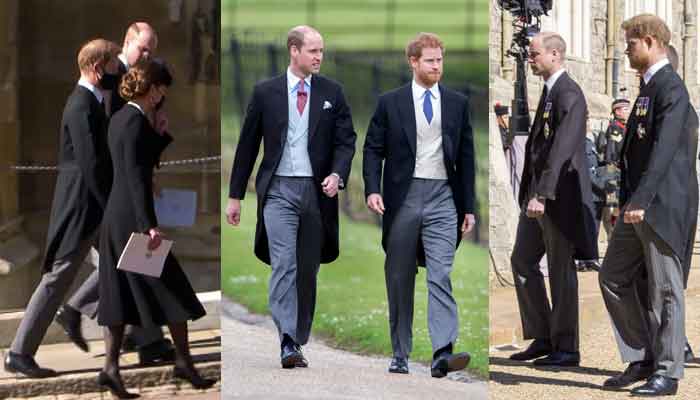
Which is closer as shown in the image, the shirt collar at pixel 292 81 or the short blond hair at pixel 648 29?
the shirt collar at pixel 292 81

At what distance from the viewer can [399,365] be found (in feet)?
22.5

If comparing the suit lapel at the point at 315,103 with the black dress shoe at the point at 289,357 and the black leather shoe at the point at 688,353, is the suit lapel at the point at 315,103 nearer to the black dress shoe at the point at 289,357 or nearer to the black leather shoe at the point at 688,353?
the black dress shoe at the point at 289,357

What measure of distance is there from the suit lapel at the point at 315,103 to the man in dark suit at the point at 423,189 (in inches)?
9.1

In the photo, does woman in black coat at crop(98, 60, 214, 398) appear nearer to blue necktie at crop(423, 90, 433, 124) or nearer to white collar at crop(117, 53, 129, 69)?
white collar at crop(117, 53, 129, 69)

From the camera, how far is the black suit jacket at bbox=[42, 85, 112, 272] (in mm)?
6805

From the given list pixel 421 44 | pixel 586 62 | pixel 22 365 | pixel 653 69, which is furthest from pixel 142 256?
pixel 586 62

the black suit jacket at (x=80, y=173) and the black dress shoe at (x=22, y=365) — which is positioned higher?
the black suit jacket at (x=80, y=173)

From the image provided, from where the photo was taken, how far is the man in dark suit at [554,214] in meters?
8.17

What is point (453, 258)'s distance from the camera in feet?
22.4

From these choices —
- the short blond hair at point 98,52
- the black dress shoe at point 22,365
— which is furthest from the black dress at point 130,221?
the black dress shoe at point 22,365

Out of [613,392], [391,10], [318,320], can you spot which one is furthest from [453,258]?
[613,392]

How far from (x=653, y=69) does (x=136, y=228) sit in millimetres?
2599

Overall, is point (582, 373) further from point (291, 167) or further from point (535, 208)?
point (291, 167)

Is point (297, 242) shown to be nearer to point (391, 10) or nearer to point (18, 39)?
point (391, 10)
